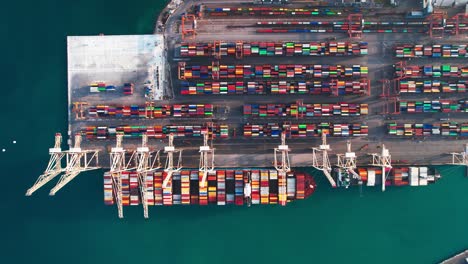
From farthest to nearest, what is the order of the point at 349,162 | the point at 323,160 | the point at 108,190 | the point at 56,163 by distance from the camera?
the point at 108,190
the point at 323,160
the point at 349,162
the point at 56,163

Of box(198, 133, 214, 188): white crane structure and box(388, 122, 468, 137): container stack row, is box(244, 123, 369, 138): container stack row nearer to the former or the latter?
box(388, 122, 468, 137): container stack row

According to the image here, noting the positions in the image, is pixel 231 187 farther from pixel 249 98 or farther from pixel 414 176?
pixel 414 176

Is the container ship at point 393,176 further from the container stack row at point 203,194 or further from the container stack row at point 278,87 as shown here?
the container stack row at point 203,194

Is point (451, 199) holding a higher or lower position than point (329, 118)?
lower

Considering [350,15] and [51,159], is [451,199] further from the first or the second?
[51,159]

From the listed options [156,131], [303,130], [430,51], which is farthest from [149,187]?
[430,51]

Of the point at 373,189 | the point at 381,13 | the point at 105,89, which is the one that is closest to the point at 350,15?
the point at 381,13
